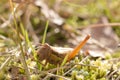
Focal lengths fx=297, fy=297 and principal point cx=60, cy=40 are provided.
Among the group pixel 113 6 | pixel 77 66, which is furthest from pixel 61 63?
pixel 113 6

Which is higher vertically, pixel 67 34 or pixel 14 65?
pixel 14 65

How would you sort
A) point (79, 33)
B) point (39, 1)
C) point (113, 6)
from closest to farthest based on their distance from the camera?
point (79, 33), point (39, 1), point (113, 6)

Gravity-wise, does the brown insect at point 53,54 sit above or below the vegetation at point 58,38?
above

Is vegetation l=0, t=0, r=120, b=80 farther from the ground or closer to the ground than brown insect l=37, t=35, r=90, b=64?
closer to the ground

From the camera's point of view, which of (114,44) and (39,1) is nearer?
(114,44)

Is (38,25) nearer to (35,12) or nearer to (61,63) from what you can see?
(35,12)

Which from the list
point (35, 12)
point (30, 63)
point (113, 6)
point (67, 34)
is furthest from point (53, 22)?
point (30, 63)

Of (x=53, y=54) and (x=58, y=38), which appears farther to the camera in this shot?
(x=58, y=38)

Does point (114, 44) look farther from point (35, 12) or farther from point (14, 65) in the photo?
point (14, 65)

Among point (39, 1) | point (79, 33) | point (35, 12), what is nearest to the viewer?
point (79, 33)

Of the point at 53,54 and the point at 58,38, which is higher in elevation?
the point at 53,54
